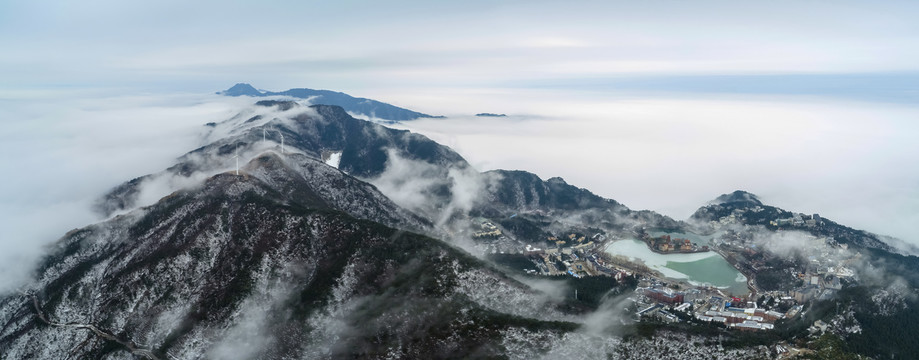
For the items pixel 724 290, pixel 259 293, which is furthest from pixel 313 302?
pixel 724 290

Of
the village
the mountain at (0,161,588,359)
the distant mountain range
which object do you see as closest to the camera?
the distant mountain range

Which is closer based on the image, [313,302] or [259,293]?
[313,302]

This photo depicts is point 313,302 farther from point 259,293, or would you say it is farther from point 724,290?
point 724,290

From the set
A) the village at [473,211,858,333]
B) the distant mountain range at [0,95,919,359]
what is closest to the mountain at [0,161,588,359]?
the distant mountain range at [0,95,919,359]

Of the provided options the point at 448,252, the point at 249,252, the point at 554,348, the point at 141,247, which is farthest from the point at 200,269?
the point at 554,348

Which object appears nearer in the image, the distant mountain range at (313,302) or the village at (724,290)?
the distant mountain range at (313,302)

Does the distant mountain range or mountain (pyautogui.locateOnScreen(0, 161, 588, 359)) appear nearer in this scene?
the distant mountain range

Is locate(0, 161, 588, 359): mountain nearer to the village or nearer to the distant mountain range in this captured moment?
the distant mountain range

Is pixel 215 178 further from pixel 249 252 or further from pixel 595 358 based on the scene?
pixel 595 358

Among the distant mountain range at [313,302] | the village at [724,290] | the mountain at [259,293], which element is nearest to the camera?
the distant mountain range at [313,302]

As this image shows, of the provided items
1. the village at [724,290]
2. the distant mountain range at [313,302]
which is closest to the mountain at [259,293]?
the distant mountain range at [313,302]

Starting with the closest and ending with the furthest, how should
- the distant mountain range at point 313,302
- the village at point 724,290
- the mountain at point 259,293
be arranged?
1. the distant mountain range at point 313,302
2. the mountain at point 259,293
3. the village at point 724,290

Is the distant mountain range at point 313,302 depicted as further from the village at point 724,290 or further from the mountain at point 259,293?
the village at point 724,290
